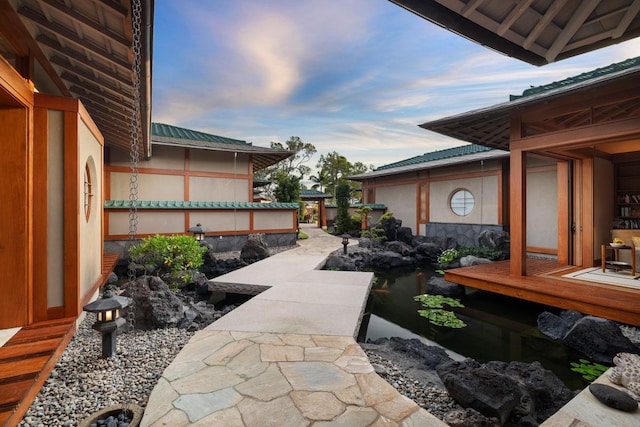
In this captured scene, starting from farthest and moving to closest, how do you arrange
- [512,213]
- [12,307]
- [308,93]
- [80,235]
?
[308,93] < [512,213] < [80,235] < [12,307]

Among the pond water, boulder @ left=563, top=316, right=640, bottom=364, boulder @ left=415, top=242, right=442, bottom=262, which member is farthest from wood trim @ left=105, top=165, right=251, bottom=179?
boulder @ left=563, top=316, right=640, bottom=364

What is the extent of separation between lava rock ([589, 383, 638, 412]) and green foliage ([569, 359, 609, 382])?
157 centimetres

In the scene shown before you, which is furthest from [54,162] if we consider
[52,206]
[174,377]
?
A: [174,377]

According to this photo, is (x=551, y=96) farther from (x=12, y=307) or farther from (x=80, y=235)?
(x=12, y=307)

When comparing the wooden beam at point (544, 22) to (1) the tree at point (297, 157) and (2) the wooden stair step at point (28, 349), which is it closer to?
(2) the wooden stair step at point (28, 349)

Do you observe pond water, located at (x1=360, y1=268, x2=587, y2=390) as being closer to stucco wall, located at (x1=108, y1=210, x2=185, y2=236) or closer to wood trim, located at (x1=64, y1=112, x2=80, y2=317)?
wood trim, located at (x1=64, y1=112, x2=80, y2=317)

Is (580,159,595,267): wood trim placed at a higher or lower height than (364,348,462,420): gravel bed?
higher

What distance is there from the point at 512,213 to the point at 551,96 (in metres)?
2.37

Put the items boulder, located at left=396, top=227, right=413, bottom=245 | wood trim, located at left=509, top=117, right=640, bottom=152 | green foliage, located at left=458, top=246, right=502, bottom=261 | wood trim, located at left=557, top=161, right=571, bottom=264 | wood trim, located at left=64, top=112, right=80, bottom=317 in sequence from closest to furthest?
wood trim, located at left=64, top=112, right=80, bottom=317
wood trim, located at left=509, top=117, right=640, bottom=152
wood trim, located at left=557, top=161, right=571, bottom=264
green foliage, located at left=458, top=246, right=502, bottom=261
boulder, located at left=396, top=227, right=413, bottom=245

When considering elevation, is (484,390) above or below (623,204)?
below

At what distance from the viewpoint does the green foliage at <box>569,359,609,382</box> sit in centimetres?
342

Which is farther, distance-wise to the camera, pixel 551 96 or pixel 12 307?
pixel 551 96

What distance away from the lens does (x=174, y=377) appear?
2445mm

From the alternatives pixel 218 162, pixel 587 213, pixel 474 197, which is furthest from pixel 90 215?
pixel 474 197
